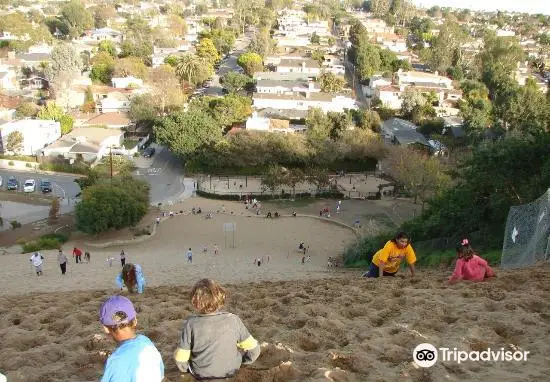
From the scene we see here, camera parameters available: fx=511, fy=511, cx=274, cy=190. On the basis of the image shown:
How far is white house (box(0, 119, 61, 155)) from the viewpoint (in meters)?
43.2

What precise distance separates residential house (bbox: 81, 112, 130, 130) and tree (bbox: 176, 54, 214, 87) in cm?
1649

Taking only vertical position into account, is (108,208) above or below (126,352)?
below

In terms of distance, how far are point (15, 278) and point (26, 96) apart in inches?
2103

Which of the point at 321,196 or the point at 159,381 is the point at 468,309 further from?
the point at 321,196

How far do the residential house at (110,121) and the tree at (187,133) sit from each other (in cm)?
1059

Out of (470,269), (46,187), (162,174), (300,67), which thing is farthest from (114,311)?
(300,67)

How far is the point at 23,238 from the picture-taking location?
1078 inches

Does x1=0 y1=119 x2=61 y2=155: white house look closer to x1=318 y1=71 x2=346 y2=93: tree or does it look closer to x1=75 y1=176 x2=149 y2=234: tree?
x1=75 y1=176 x2=149 y2=234: tree

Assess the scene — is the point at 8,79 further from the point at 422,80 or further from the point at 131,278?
the point at 131,278

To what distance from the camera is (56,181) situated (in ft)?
127

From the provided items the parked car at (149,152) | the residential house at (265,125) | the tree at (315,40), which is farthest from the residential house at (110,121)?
the tree at (315,40)

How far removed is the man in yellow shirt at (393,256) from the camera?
28.9 feet

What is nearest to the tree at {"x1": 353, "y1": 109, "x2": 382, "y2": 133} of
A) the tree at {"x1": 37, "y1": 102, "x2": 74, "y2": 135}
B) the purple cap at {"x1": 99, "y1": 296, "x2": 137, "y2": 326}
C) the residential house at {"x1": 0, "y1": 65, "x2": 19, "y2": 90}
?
the tree at {"x1": 37, "y1": 102, "x2": 74, "y2": 135}

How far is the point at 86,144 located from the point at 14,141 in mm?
5644
